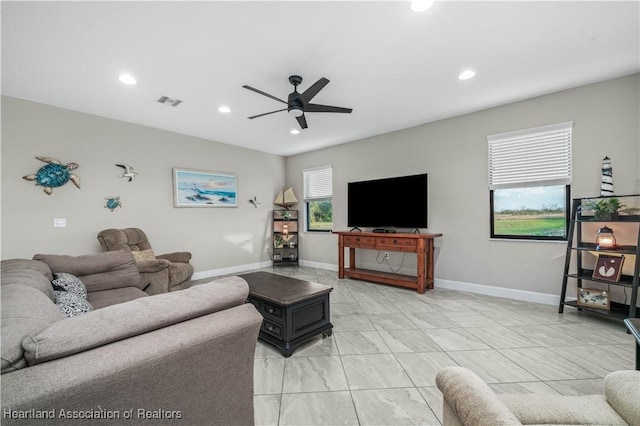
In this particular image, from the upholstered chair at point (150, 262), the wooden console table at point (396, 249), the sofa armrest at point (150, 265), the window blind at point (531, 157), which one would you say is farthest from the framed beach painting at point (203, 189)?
the window blind at point (531, 157)

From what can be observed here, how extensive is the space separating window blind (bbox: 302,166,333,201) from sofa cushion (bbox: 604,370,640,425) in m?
4.98

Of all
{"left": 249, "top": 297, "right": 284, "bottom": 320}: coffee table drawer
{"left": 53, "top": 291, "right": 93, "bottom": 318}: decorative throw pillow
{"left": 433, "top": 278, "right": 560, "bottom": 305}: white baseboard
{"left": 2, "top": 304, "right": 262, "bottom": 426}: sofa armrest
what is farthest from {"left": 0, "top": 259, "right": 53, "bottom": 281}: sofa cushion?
{"left": 433, "top": 278, "right": 560, "bottom": 305}: white baseboard

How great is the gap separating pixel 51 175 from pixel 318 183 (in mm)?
4309

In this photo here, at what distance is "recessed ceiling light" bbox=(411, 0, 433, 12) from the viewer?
189cm

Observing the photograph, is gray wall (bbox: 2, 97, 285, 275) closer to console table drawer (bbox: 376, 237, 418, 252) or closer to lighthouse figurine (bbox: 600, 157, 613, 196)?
console table drawer (bbox: 376, 237, 418, 252)

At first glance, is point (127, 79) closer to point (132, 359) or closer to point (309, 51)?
point (309, 51)

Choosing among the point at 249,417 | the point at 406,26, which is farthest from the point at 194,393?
the point at 406,26

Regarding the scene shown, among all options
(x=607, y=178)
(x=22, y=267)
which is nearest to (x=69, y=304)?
(x=22, y=267)

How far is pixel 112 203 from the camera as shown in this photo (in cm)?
402

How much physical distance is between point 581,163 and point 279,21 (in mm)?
3754

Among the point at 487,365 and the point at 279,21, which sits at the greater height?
the point at 279,21

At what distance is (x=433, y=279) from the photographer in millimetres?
4293

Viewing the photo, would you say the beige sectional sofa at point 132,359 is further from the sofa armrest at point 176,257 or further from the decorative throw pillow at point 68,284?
the sofa armrest at point 176,257

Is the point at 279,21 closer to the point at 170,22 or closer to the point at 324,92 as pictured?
the point at 170,22
